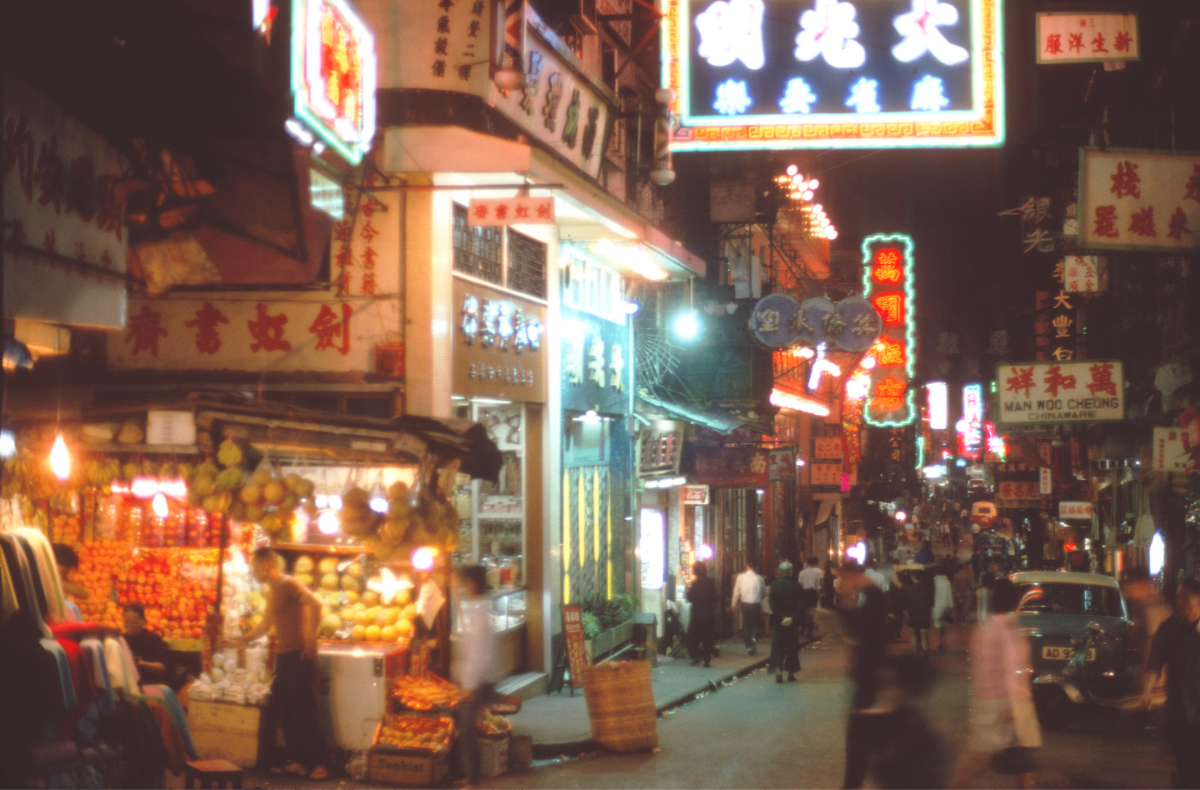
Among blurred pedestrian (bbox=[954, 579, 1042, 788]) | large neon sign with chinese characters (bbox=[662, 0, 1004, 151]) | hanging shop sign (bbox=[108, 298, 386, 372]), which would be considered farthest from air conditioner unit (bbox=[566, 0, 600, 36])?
blurred pedestrian (bbox=[954, 579, 1042, 788])

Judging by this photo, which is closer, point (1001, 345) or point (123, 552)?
point (123, 552)

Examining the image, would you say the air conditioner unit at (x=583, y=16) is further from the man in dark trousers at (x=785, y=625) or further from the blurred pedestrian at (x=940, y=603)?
the blurred pedestrian at (x=940, y=603)

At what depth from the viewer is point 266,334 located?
12.5m

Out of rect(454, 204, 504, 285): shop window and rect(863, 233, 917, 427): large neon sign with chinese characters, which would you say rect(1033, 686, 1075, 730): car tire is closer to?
rect(454, 204, 504, 285): shop window

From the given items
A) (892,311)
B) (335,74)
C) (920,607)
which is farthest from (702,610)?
(335,74)

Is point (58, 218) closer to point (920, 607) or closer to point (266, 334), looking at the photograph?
point (266, 334)

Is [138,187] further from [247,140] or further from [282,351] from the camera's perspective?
[282,351]

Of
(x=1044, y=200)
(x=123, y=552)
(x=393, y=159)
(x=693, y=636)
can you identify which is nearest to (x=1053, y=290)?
(x=1044, y=200)

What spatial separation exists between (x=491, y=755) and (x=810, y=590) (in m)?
12.8

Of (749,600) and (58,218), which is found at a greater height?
(58,218)

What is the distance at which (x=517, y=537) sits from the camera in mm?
16266

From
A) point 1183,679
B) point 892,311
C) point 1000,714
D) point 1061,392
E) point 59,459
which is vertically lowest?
point 1000,714

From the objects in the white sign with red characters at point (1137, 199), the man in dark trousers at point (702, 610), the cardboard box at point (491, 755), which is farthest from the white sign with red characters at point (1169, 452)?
the cardboard box at point (491, 755)

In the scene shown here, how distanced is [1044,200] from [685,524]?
1348cm
